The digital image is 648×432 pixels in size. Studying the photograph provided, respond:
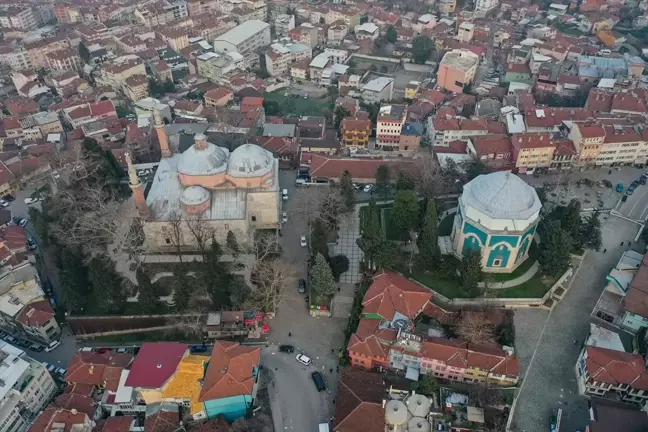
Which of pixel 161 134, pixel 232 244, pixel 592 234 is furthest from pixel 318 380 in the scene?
pixel 161 134

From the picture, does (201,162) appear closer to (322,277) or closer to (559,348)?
(322,277)

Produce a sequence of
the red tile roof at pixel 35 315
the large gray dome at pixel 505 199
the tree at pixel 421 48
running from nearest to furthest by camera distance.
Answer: the red tile roof at pixel 35 315 → the large gray dome at pixel 505 199 → the tree at pixel 421 48

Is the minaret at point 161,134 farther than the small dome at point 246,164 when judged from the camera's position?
Yes

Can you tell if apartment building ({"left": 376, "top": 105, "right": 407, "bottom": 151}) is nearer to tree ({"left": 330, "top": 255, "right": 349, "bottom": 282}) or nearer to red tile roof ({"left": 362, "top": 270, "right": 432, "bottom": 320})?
tree ({"left": 330, "top": 255, "right": 349, "bottom": 282})

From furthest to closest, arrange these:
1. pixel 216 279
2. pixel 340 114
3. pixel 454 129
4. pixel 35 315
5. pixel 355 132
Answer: pixel 340 114, pixel 355 132, pixel 454 129, pixel 35 315, pixel 216 279

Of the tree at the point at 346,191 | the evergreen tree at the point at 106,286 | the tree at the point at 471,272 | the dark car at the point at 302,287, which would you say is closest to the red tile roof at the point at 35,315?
the evergreen tree at the point at 106,286

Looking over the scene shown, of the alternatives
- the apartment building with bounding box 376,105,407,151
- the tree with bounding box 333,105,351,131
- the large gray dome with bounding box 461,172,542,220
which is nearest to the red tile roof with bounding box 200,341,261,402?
the large gray dome with bounding box 461,172,542,220

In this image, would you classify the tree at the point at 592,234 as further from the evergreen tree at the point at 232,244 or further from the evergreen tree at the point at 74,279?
the evergreen tree at the point at 74,279
